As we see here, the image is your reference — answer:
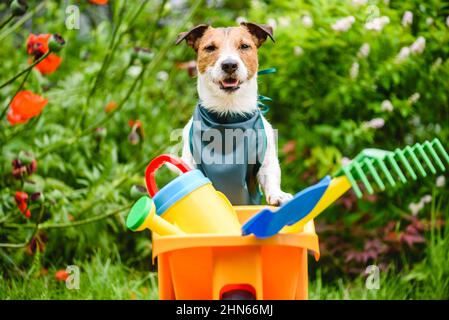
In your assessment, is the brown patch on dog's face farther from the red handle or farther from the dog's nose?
the red handle

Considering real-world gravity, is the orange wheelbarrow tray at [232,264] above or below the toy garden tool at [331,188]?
below

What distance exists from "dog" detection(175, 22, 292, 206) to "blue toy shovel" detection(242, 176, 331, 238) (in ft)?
1.41

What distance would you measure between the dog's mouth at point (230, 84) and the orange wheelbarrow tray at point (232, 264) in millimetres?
546

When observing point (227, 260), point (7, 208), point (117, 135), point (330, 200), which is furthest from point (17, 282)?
point (330, 200)

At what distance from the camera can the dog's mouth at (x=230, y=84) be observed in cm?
220

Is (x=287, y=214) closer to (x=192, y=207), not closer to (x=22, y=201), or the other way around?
(x=192, y=207)

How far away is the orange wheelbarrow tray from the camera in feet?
5.80

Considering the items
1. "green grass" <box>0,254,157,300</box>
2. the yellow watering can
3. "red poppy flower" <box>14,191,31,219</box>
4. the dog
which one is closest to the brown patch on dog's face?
the dog

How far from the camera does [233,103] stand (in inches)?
89.5

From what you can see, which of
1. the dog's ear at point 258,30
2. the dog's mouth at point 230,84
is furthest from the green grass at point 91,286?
the dog's ear at point 258,30

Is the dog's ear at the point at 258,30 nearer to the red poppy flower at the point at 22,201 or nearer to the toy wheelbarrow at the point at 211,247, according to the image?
the toy wheelbarrow at the point at 211,247

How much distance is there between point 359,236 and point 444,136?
2.19ft

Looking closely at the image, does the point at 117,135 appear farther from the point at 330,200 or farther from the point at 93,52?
the point at 330,200

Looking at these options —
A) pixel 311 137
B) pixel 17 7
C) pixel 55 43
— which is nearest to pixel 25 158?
pixel 55 43
